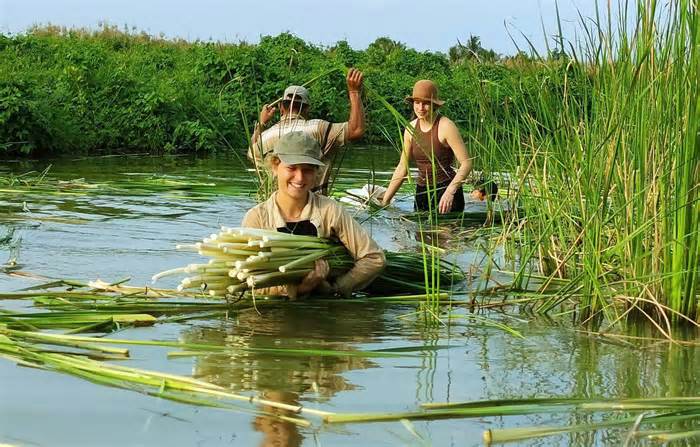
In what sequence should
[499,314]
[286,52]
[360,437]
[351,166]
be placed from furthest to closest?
[286,52] → [351,166] → [499,314] → [360,437]

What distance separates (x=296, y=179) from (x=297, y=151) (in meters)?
0.20

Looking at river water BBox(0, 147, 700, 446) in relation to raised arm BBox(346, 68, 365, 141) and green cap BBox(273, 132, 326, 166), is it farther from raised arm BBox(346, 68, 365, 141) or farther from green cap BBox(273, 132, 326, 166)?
raised arm BBox(346, 68, 365, 141)

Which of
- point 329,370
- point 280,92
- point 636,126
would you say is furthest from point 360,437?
point 280,92

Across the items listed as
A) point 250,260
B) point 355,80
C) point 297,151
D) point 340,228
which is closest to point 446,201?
point 355,80

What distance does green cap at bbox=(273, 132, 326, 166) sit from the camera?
19.6 feet

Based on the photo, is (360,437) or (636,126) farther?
(636,126)

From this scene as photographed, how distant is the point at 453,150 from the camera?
1033cm

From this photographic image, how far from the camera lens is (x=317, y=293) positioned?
21.1 feet

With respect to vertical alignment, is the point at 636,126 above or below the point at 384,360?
above

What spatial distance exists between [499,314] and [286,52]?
72.1ft

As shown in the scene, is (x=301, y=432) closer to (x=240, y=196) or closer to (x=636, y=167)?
(x=636, y=167)

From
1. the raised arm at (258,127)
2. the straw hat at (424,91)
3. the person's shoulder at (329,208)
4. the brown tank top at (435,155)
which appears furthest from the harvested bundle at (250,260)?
the straw hat at (424,91)

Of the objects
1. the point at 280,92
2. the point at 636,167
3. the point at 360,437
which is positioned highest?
the point at 280,92

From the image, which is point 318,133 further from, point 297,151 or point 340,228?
point 297,151
